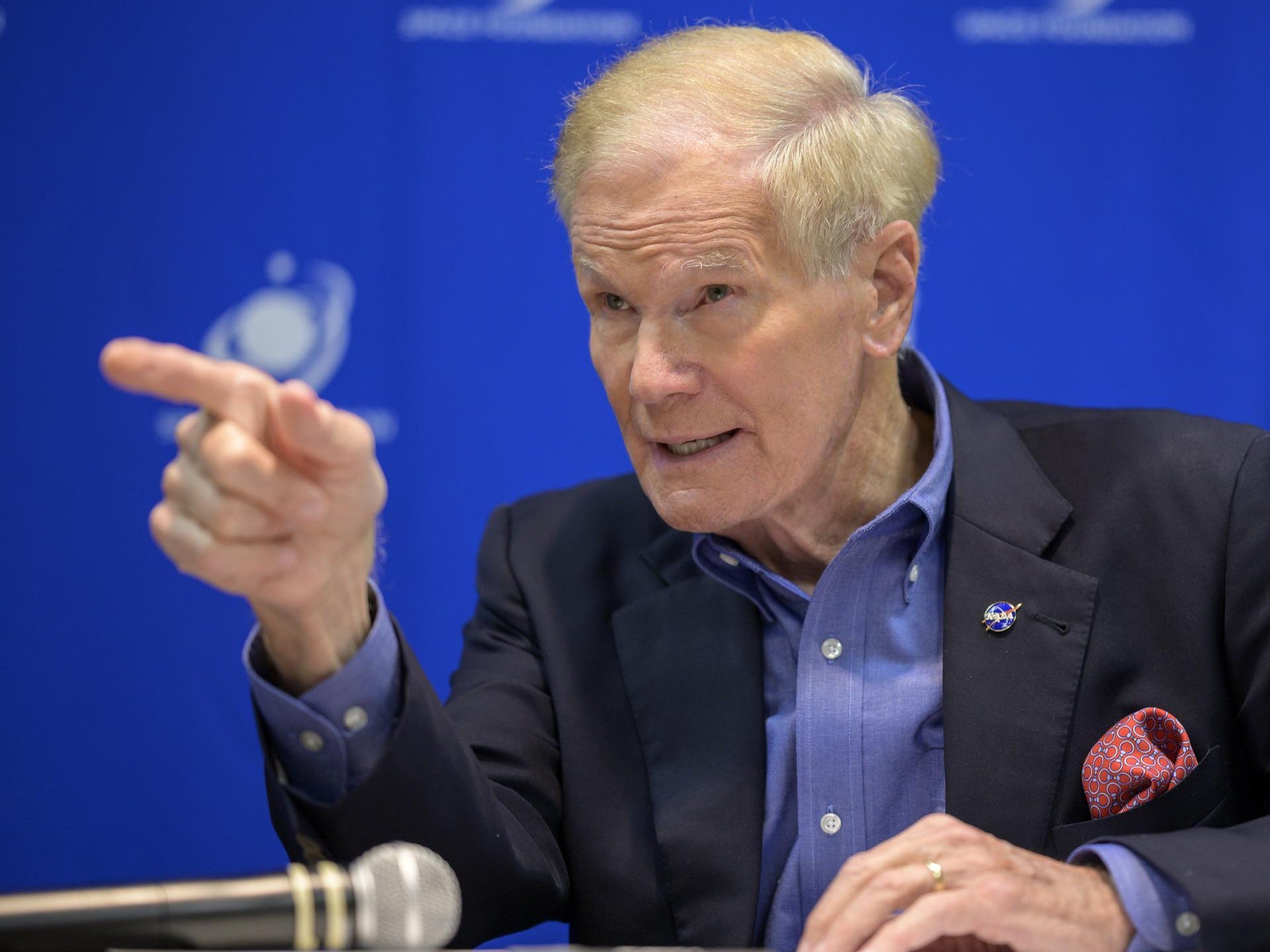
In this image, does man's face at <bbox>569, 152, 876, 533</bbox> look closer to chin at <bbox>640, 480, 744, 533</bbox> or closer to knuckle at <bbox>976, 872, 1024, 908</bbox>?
chin at <bbox>640, 480, 744, 533</bbox>

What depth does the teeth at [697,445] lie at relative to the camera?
170cm

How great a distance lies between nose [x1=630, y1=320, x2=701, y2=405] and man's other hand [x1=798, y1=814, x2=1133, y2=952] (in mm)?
587

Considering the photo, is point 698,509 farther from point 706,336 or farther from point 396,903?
point 396,903

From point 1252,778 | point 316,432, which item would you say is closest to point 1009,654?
point 1252,778

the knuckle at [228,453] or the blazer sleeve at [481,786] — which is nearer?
the knuckle at [228,453]

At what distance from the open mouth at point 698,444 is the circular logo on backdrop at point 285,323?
114 centimetres

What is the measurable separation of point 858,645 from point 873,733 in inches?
4.3

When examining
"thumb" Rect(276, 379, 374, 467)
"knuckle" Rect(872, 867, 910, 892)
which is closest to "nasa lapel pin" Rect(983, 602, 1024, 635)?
"knuckle" Rect(872, 867, 910, 892)

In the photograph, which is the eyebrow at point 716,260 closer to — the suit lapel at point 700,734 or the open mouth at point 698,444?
the open mouth at point 698,444

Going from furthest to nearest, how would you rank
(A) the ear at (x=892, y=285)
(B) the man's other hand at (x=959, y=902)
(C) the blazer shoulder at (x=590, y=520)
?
(C) the blazer shoulder at (x=590, y=520)
(A) the ear at (x=892, y=285)
(B) the man's other hand at (x=959, y=902)

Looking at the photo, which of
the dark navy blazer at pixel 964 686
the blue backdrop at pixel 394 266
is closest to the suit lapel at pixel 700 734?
the dark navy blazer at pixel 964 686

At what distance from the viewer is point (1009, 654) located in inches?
64.2

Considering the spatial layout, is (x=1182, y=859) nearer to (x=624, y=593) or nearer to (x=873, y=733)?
(x=873, y=733)

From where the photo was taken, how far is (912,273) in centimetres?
184
